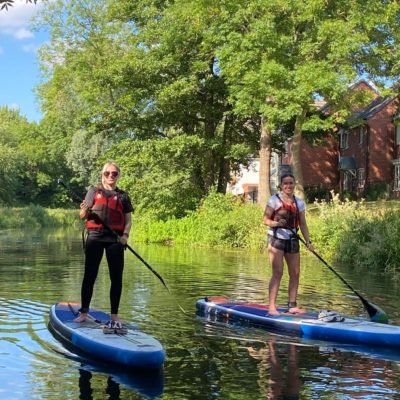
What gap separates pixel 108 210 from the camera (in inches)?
291

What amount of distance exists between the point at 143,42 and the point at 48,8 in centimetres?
1304

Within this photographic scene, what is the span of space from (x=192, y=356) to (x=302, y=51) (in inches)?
845

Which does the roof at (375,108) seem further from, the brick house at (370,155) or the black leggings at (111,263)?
the black leggings at (111,263)

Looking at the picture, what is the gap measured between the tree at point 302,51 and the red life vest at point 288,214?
17.3 metres

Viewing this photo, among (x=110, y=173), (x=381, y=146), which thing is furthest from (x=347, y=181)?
(x=110, y=173)

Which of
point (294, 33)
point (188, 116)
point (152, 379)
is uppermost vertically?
point (294, 33)

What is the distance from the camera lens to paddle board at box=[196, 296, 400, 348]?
773 centimetres

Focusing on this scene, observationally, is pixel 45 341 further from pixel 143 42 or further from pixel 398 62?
pixel 143 42

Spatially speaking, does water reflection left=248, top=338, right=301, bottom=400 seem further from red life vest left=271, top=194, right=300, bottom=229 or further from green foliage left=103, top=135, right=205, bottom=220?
green foliage left=103, top=135, right=205, bottom=220

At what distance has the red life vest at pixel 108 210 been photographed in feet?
24.2

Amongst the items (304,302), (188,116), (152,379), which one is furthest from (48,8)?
(152,379)

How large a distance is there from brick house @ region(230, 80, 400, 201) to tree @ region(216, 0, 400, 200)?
13434 mm

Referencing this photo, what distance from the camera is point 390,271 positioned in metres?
17.0

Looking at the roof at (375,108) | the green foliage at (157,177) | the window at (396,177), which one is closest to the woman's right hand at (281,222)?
the green foliage at (157,177)
